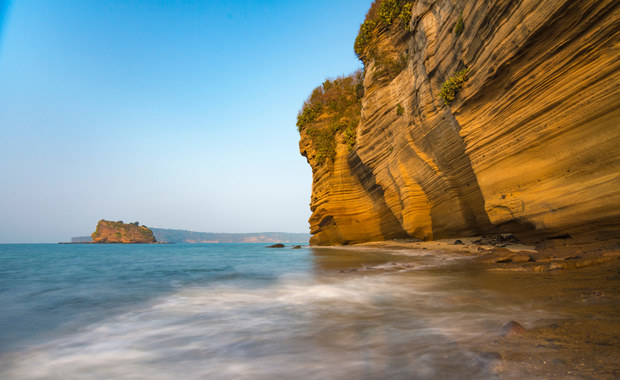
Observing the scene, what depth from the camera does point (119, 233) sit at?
120 metres

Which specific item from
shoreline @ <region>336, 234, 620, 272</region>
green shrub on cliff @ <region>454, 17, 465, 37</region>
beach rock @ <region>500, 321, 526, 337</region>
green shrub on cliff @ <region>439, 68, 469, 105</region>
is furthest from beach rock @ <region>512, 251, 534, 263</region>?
green shrub on cliff @ <region>454, 17, 465, 37</region>

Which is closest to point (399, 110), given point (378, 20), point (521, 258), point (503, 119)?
point (378, 20)

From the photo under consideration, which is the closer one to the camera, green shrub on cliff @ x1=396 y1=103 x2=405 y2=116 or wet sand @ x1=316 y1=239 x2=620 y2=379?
wet sand @ x1=316 y1=239 x2=620 y2=379

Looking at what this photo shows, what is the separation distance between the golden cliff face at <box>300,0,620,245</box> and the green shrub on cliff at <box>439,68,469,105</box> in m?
0.10

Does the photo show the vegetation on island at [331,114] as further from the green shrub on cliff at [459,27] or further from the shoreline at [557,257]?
the shoreline at [557,257]

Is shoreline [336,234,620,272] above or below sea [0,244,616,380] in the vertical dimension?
above

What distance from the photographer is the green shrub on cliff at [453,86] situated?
10977 mm

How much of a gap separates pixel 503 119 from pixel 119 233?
459 ft

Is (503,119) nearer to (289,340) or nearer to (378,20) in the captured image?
(289,340)

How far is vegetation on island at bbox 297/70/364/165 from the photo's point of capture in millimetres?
25484

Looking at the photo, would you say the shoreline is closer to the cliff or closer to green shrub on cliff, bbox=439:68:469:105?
green shrub on cliff, bbox=439:68:469:105

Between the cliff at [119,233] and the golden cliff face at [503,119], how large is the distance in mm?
131254

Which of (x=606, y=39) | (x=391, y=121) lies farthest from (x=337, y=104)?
(x=606, y=39)

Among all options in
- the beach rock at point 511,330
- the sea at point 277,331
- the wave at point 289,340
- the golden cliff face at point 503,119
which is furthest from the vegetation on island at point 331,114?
the beach rock at point 511,330
